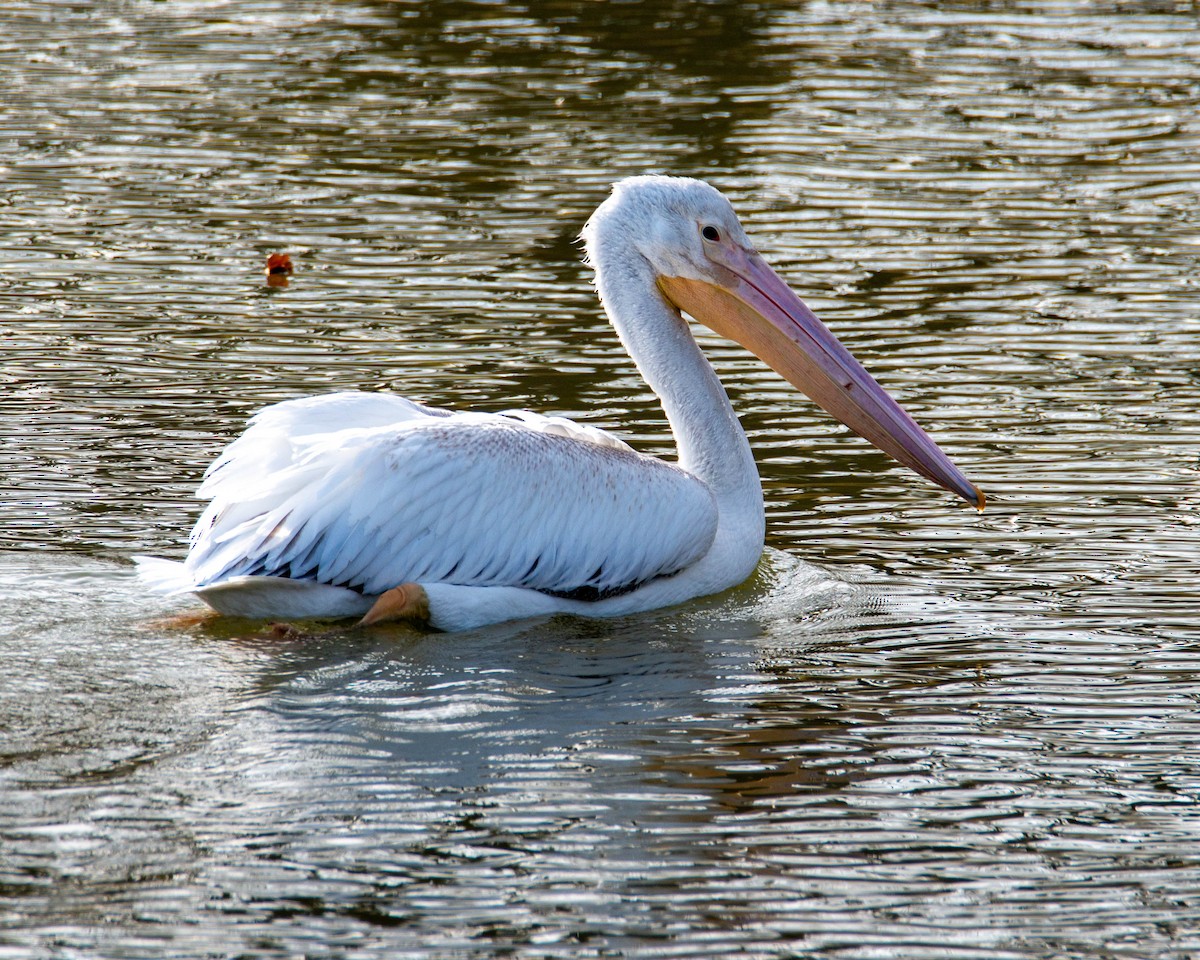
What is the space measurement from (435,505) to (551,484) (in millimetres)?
328

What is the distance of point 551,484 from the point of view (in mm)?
5066

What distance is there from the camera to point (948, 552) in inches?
224

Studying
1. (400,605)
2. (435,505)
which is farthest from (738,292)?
(400,605)

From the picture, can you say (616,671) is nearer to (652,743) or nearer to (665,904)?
(652,743)

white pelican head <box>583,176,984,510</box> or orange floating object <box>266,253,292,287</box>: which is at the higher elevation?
white pelican head <box>583,176,984,510</box>

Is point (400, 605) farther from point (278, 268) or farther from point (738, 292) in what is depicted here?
point (278, 268)

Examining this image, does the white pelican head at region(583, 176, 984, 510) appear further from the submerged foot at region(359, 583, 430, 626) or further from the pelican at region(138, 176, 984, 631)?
the submerged foot at region(359, 583, 430, 626)

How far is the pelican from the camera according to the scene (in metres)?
4.91

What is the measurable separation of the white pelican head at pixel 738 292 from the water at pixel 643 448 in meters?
0.41

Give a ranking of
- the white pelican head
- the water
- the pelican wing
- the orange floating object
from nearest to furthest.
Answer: the water < the pelican wing < the white pelican head < the orange floating object

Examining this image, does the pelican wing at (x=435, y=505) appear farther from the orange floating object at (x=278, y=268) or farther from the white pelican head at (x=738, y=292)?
the orange floating object at (x=278, y=268)

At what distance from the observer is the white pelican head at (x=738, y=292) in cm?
550

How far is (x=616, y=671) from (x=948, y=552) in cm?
139

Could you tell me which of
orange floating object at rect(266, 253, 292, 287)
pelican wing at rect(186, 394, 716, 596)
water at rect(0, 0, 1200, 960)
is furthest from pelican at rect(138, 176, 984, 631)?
orange floating object at rect(266, 253, 292, 287)
